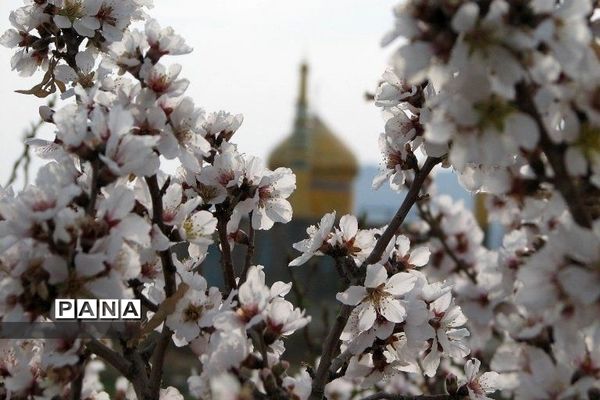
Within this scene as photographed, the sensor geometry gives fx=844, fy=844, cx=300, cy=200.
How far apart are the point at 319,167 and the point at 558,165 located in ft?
94.8

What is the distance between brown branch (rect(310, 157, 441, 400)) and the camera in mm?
1724

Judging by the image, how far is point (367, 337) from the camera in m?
1.77

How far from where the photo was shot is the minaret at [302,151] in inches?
1148

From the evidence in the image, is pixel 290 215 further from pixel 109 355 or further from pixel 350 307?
pixel 109 355

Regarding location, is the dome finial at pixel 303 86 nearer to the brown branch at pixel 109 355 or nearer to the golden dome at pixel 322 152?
the golden dome at pixel 322 152

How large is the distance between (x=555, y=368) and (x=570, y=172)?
297 millimetres

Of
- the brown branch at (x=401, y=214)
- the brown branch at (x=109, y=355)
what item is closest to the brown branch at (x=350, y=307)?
the brown branch at (x=401, y=214)

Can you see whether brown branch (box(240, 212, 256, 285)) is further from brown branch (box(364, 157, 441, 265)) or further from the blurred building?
the blurred building

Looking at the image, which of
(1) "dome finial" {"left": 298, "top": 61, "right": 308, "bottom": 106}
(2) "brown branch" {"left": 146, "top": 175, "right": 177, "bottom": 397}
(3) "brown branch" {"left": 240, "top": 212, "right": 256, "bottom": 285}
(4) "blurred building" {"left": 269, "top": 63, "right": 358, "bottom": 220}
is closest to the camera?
(2) "brown branch" {"left": 146, "top": 175, "right": 177, "bottom": 397}

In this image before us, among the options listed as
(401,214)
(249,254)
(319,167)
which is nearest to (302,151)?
(319,167)

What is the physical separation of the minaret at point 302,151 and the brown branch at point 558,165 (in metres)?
25.2

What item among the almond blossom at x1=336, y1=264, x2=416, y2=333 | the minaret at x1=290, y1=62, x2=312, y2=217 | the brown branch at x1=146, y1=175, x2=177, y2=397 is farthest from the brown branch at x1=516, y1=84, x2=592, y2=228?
the minaret at x1=290, y1=62, x2=312, y2=217

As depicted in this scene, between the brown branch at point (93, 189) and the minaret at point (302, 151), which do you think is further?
the minaret at point (302, 151)

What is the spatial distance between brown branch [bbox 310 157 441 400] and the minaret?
24.6 meters
